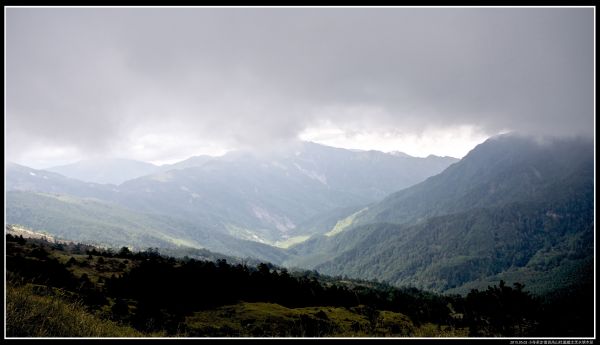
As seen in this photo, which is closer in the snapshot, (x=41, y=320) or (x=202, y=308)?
(x=41, y=320)

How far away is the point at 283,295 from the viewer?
54.5 m

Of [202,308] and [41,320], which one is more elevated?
[41,320]

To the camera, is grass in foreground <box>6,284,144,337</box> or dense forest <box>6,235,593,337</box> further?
dense forest <box>6,235,593,337</box>

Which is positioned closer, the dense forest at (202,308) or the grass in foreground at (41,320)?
the grass in foreground at (41,320)

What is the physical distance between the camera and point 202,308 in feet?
128

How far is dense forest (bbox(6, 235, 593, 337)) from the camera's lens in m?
17.0

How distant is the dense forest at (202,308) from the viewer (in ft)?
55.7
